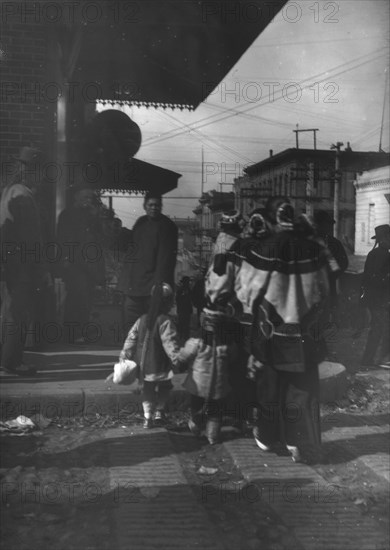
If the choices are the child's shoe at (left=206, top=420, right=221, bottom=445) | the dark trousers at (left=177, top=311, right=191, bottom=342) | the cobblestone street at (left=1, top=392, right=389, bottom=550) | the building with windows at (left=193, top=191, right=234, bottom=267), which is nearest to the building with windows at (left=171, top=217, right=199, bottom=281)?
the building with windows at (left=193, top=191, right=234, bottom=267)

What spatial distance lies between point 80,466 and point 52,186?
8.27 feet

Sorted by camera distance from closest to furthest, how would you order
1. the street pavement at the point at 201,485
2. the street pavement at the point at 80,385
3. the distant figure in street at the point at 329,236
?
the distant figure in street at the point at 329,236 < the street pavement at the point at 80,385 < the street pavement at the point at 201,485

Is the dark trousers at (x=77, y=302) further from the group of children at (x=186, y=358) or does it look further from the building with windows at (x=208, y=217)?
the building with windows at (x=208, y=217)

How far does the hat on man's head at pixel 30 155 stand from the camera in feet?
3.85

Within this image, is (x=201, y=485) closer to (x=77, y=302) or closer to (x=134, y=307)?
(x=77, y=302)

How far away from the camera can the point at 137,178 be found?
3.35 ft

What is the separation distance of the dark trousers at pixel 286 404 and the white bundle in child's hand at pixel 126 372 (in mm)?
283

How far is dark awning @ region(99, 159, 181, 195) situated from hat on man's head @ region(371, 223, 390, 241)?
0.34m

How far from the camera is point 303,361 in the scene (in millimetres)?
881

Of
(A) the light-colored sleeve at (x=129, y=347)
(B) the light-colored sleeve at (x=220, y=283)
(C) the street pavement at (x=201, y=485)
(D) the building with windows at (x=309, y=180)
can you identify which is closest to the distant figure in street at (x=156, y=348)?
(A) the light-colored sleeve at (x=129, y=347)

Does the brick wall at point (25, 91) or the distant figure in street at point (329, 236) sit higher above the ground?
the brick wall at point (25, 91)

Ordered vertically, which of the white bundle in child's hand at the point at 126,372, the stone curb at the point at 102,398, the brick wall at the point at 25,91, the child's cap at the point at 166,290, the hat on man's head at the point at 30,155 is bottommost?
the stone curb at the point at 102,398

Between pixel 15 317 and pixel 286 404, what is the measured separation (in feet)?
3.60

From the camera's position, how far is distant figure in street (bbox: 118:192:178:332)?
84 cm
